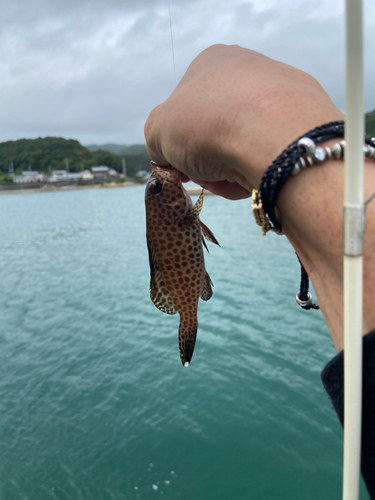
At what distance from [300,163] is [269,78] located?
32 cm

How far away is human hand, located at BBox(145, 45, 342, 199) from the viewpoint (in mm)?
927

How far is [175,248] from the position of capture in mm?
2020

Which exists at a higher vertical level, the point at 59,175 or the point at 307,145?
the point at 59,175

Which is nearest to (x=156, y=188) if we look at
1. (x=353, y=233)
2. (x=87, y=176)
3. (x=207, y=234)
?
(x=207, y=234)

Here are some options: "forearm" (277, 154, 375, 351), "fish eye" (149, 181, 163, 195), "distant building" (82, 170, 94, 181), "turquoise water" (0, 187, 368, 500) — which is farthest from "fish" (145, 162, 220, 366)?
"distant building" (82, 170, 94, 181)

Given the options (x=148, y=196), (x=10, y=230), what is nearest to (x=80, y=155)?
(x=10, y=230)

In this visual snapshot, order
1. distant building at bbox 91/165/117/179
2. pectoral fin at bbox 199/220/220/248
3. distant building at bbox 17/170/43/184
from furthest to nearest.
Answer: distant building at bbox 91/165/117/179
distant building at bbox 17/170/43/184
pectoral fin at bbox 199/220/220/248

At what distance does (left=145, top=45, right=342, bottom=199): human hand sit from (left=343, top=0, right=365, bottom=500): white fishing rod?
0.52 ft

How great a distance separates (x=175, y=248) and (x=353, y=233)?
1.35 m

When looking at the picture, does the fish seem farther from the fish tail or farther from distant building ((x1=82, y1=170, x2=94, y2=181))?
distant building ((x1=82, y1=170, x2=94, y2=181))

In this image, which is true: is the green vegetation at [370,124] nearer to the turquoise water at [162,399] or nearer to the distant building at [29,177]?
the turquoise water at [162,399]

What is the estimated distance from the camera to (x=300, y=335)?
984cm

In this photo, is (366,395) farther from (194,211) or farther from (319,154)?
(194,211)

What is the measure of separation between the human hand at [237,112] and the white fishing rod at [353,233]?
16 cm
